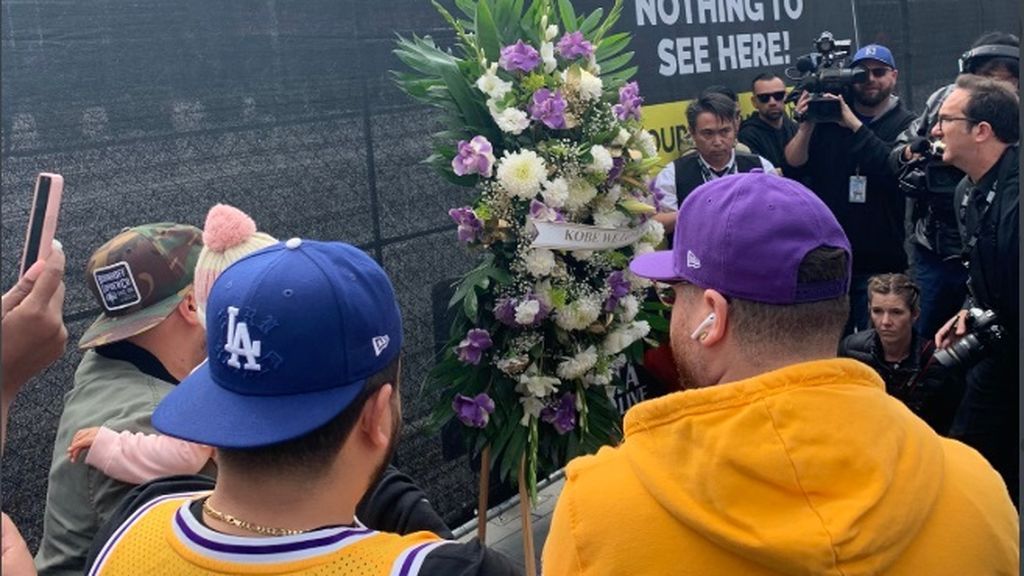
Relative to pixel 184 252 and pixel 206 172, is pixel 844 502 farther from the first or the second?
pixel 206 172

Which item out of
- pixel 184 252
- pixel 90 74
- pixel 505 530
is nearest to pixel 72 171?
pixel 90 74

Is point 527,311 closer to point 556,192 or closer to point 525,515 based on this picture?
point 556,192

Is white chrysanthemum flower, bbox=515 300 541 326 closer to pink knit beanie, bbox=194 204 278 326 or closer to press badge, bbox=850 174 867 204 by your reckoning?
→ pink knit beanie, bbox=194 204 278 326

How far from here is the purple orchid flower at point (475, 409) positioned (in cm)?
388

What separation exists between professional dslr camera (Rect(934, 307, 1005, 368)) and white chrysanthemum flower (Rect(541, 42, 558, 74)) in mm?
1864

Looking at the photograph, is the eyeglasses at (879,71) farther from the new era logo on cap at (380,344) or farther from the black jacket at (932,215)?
the new era logo on cap at (380,344)

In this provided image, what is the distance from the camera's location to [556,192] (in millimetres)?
3678

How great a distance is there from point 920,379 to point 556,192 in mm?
1855

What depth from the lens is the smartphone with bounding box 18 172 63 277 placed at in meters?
1.75

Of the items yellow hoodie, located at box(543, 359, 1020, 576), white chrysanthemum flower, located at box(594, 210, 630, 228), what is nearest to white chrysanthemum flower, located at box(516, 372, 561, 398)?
white chrysanthemum flower, located at box(594, 210, 630, 228)

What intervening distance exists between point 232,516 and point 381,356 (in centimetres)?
28

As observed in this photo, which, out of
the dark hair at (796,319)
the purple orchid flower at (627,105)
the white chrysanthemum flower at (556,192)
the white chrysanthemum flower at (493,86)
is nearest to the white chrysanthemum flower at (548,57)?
the white chrysanthemum flower at (493,86)

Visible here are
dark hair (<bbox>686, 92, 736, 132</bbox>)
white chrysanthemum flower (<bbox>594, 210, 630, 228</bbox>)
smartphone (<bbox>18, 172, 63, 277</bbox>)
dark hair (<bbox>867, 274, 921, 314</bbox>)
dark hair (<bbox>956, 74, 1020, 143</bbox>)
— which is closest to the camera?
smartphone (<bbox>18, 172, 63, 277</bbox>)

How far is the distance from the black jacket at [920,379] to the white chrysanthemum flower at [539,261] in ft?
4.61
